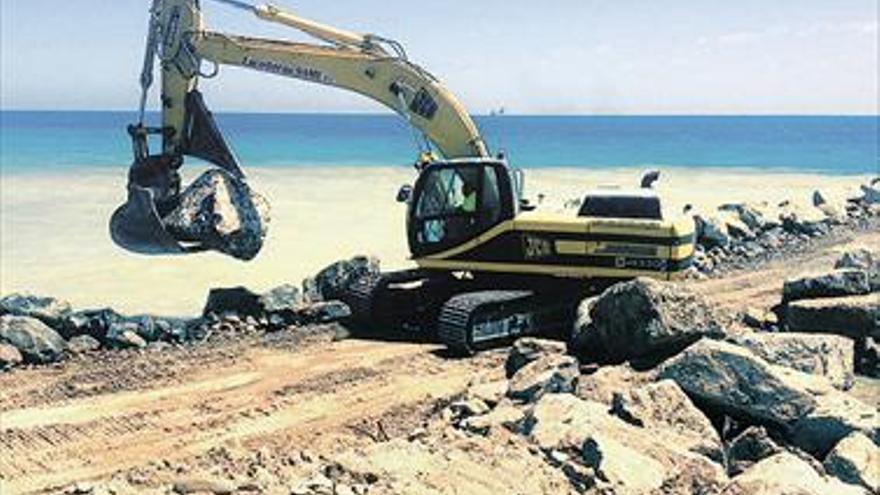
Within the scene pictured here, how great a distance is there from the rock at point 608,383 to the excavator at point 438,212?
2.64 meters

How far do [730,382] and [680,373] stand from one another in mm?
413

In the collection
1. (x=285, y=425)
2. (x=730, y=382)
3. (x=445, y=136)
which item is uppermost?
(x=445, y=136)

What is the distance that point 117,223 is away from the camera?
531 inches

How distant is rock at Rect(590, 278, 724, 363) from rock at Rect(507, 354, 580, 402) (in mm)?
1212

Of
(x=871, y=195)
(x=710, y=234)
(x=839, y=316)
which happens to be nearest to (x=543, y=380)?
(x=839, y=316)

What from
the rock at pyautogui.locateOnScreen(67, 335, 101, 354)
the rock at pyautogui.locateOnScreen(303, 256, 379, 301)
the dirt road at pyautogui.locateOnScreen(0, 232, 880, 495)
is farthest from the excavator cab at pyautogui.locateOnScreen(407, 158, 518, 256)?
the rock at pyautogui.locateOnScreen(67, 335, 101, 354)

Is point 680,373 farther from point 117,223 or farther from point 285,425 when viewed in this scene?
point 117,223

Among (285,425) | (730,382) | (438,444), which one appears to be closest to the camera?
(438,444)

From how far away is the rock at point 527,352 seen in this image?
10742mm

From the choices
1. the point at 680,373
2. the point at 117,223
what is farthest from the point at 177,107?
the point at 680,373

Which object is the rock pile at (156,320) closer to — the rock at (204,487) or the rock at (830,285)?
the rock at (204,487)

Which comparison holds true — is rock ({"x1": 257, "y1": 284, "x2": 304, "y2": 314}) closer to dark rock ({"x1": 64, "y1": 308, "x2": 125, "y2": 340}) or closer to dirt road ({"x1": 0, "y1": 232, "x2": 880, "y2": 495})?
dirt road ({"x1": 0, "y1": 232, "x2": 880, "y2": 495})

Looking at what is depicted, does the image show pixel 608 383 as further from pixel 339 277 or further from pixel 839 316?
pixel 339 277

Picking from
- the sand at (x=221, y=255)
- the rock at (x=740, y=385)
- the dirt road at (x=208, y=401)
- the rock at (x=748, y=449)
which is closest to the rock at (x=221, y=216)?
the dirt road at (x=208, y=401)
